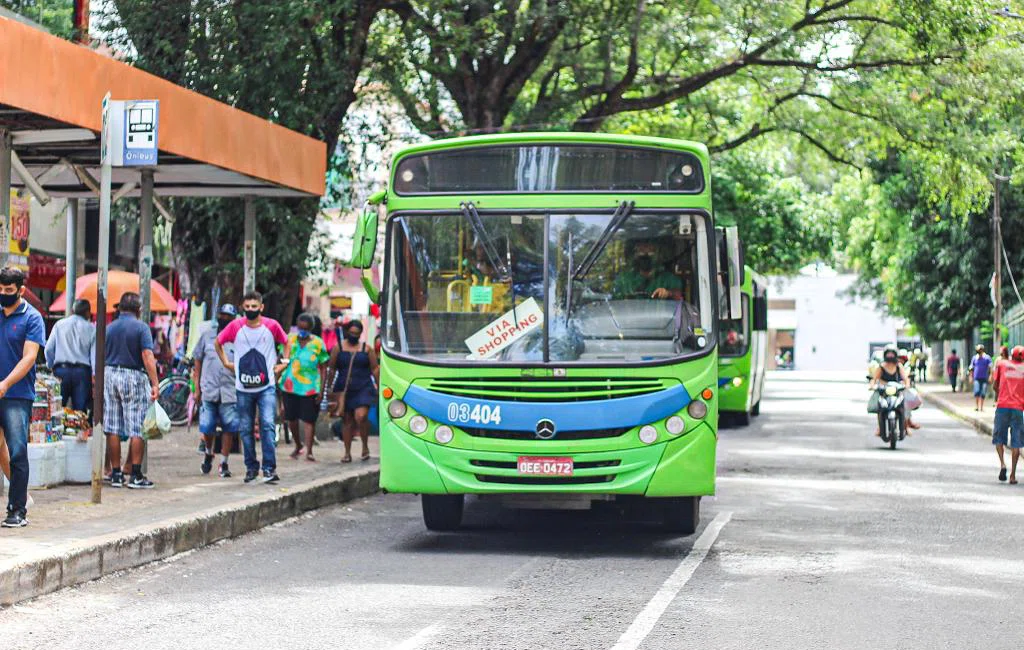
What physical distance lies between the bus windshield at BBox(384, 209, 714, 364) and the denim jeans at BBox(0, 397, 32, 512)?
258 cm

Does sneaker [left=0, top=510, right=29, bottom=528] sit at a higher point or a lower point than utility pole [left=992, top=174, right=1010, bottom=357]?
lower

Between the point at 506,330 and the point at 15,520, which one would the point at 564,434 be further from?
the point at 15,520

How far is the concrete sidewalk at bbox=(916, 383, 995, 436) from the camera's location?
99.6ft

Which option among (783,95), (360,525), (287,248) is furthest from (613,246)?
(783,95)

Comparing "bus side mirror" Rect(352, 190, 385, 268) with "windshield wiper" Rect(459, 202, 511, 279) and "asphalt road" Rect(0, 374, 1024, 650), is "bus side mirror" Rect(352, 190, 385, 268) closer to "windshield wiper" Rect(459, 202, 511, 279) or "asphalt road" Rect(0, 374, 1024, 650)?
"windshield wiper" Rect(459, 202, 511, 279)

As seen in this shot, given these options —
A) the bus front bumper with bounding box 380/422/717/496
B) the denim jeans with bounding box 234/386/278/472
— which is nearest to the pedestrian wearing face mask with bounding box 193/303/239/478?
the denim jeans with bounding box 234/386/278/472

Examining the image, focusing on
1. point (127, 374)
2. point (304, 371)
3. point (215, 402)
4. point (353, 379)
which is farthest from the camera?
point (353, 379)

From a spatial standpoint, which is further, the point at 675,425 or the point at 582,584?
the point at 675,425

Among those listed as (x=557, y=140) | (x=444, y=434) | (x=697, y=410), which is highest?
(x=557, y=140)

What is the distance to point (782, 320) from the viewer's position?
107 m

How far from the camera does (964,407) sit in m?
38.1

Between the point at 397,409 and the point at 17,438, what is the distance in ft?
8.59

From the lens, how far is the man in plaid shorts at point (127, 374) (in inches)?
512

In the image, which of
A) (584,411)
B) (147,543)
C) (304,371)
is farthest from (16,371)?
(304,371)
